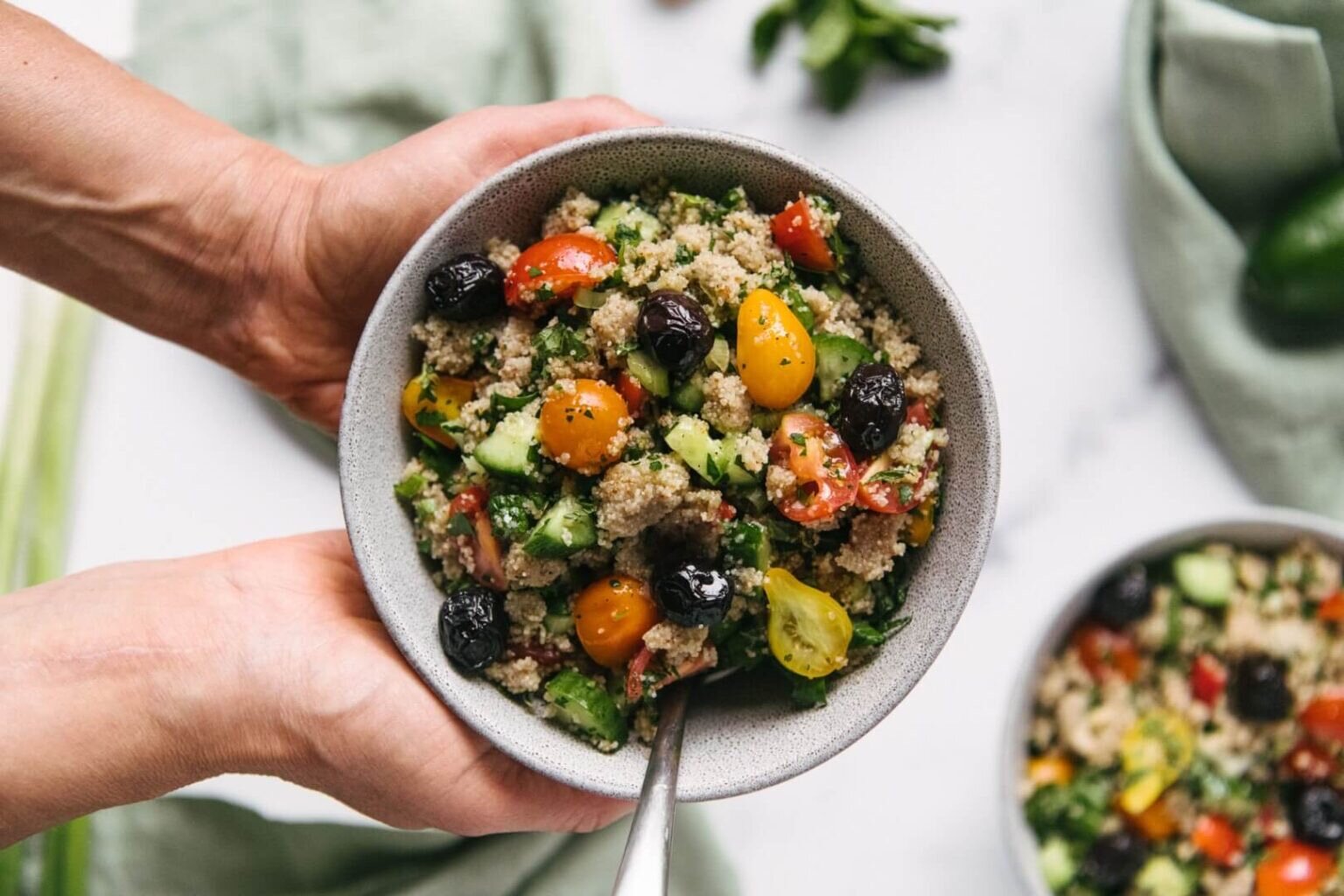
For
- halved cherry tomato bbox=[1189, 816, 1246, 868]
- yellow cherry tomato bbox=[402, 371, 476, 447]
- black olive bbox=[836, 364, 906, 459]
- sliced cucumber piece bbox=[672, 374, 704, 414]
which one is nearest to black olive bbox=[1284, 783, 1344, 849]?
halved cherry tomato bbox=[1189, 816, 1246, 868]

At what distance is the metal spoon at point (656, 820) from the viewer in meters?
1.56

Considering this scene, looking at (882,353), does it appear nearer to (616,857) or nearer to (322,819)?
(616,857)

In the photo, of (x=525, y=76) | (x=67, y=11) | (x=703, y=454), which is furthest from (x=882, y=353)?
(x=67, y=11)

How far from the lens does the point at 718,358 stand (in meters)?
1.66

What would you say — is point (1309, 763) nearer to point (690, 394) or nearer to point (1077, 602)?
point (1077, 602)

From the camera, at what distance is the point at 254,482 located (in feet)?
8.13

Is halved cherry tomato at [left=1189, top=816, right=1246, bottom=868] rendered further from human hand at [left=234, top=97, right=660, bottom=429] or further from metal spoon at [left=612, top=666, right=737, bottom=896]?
human hand at [left=234, top=97, right=660, bottom=429]

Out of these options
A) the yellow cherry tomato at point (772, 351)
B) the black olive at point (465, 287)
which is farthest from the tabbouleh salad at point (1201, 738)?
the black olive at point (465, 287)

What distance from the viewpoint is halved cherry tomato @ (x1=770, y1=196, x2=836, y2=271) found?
66.9 inches

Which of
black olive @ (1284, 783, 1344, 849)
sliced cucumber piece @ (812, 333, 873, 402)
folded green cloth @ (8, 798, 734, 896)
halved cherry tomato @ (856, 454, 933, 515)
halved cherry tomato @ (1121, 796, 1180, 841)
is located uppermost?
sliced cucumber piece @ (812, 333, 873, 402)

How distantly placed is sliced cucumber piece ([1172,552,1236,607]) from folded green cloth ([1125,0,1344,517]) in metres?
0.25


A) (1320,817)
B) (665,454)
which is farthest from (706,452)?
(1320,817)

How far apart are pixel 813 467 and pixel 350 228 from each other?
0.98 meters

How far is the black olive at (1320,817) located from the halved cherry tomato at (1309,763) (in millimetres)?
21
